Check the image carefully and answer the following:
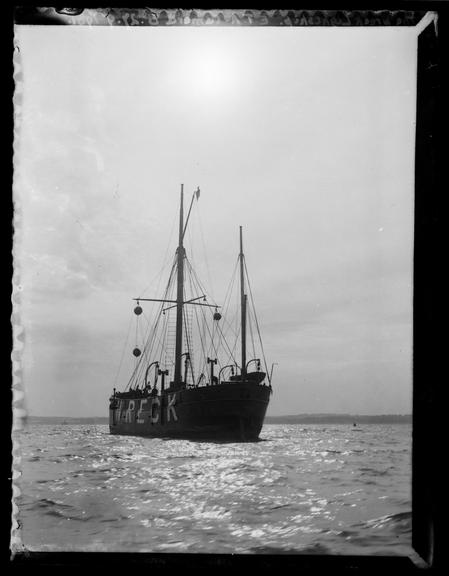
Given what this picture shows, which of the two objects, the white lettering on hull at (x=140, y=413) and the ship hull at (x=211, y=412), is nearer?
the ship hull at (x=211, y=412)

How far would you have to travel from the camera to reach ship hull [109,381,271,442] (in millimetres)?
22906

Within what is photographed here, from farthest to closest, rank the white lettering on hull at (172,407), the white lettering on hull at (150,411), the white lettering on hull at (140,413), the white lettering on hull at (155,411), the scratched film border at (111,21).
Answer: the white lettering on hull at (140,413) → the white lettering on hull at (155,411) → the white lettering on hull at (150,411) → the white lettering on hull at (172,407) → the scratched film border at (111,21)

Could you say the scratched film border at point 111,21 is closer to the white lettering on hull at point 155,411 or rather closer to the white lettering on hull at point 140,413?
the white lettering on hull at point 155,411

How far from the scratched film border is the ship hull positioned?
771 inches

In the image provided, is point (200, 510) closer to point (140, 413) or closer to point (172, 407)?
point (172, 407)

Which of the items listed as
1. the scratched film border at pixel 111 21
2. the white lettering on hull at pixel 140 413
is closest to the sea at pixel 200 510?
the scratched film border at pixel 111 21

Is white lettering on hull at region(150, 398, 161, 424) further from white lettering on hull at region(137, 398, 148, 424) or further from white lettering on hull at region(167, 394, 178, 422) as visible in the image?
white lettering on hull at region(137, 398, 148, 424)

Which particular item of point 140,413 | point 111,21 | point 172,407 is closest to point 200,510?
point 111,21

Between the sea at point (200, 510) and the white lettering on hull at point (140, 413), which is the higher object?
the sea at point (200, 510)

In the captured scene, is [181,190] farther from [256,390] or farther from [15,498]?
[256,390]

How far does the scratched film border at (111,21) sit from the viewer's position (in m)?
2.65

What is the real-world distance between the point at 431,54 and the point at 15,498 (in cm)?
342

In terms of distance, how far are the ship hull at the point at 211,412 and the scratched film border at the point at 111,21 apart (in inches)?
771
